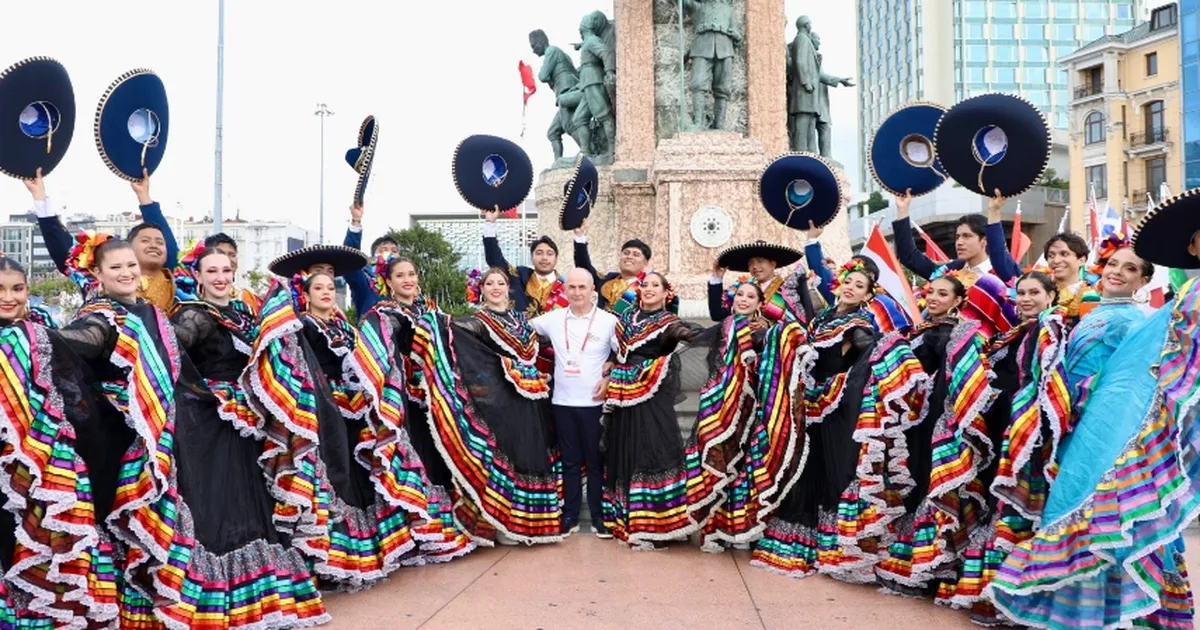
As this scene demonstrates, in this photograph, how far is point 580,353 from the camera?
6.17 m

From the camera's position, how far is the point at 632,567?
553cm

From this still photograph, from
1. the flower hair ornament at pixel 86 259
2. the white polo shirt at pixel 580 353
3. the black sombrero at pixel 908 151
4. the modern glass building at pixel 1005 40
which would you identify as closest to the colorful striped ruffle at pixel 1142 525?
Result: the black sombrero at pixel 908 151

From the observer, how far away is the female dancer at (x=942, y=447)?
4.70 meters

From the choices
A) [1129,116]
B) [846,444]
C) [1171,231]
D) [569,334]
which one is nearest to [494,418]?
[569,334]

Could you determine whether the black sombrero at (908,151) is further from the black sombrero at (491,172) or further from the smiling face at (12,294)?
the smiling face at (12,294)

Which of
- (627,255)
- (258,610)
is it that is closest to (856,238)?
(627,255)

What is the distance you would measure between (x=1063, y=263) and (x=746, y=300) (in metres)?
1.61

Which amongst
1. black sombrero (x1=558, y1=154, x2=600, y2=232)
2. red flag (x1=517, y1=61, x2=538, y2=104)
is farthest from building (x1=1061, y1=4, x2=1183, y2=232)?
black sombrero (x1=558, y1=154, x2=600, y2=232)

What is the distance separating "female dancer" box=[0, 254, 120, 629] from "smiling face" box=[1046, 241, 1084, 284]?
160 inches

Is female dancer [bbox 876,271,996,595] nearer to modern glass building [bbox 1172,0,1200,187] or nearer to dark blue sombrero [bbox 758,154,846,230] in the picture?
dark blue sombrero [bbox 758,154,846,230]

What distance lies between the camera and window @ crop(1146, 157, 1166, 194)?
39094mm

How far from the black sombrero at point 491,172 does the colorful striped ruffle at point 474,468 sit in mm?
1302

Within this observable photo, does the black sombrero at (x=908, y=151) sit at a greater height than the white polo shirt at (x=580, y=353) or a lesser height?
greater

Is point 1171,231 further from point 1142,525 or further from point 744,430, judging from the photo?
point 744,430
